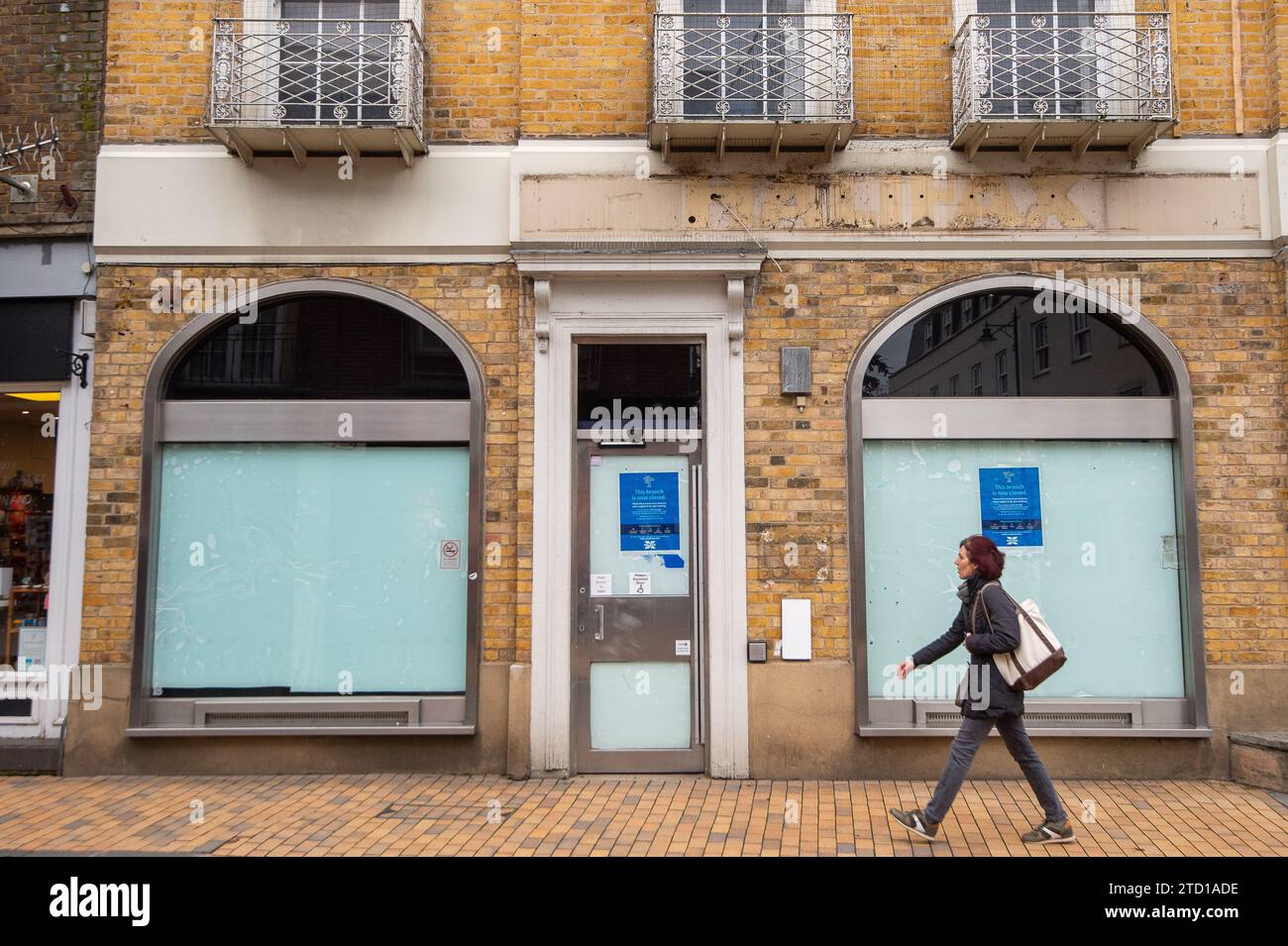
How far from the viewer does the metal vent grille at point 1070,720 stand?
662cm

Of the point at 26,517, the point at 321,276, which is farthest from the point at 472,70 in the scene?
the point at 26,517

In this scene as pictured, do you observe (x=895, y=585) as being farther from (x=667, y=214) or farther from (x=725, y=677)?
(x=667, y=214)

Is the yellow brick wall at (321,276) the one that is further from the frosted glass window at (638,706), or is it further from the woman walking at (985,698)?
the woman walking at (985,698)

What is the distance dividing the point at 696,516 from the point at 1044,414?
279 cm

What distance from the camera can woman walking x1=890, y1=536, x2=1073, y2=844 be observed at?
5078 mm

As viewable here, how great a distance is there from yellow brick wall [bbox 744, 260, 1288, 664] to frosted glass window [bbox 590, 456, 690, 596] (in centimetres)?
55

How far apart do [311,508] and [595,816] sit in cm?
325

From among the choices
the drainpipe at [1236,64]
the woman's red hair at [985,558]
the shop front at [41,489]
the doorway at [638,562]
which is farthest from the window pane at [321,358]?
the drainpipe at [1236,64]

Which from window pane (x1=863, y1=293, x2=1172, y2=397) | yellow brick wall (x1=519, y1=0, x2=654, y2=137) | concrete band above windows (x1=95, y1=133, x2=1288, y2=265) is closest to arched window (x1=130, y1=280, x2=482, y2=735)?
concrete band above windows (x1=95, y1=133, x2=1288, y2=265)

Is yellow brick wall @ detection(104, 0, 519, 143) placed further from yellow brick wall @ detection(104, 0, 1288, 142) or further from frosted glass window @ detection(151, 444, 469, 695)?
frosted glass window @ detection(151, 444, 469, 695)

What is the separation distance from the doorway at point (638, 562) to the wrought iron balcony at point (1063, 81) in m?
2.84

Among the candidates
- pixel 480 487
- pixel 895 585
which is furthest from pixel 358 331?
pixel 895 585

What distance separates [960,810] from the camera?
5852 millimetres

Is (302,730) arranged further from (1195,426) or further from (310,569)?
(1195,426)
